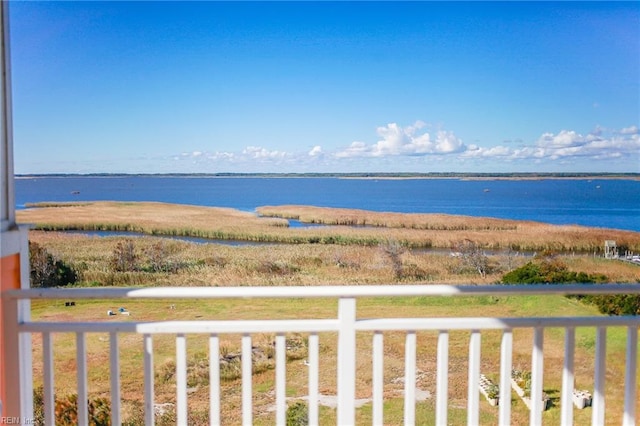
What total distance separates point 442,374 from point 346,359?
30 centimetres

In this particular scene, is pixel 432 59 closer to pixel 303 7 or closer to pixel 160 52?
pixel 303 7

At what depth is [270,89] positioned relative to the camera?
7.48m

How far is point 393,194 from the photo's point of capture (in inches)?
264

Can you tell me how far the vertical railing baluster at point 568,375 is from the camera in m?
1.60

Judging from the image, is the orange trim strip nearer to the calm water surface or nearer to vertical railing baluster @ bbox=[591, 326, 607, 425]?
vertical railing baluster @ bbox=[591, 326, 607, 425]

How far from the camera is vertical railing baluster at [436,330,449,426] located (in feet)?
5.21

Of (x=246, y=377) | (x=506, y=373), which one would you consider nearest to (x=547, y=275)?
(x=506, y=373)

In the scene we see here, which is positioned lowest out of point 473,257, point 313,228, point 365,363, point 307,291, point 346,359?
point 365,363

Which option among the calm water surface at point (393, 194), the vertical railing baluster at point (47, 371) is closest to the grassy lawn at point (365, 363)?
the calm water surface at point (393, 194)

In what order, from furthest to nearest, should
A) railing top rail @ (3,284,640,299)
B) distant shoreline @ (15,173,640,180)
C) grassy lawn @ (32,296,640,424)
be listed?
distant shoreline @ (15,173,640,180) → grassy lawn @ (32,296,640,424) → railing top rail @ (3,284,640,299)

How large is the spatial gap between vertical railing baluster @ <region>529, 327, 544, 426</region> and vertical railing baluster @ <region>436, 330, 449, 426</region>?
0.26m

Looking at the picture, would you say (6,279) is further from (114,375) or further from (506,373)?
(506,373)

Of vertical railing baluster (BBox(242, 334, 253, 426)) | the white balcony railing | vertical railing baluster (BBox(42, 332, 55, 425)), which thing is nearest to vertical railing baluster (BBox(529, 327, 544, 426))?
the white balcony railing

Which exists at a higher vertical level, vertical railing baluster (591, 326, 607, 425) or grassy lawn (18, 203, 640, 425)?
vertical railing baluster (591, 326, 607, 425)
